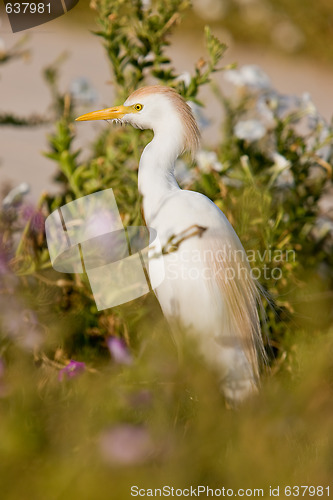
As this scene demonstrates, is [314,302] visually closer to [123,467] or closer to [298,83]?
[123,467]

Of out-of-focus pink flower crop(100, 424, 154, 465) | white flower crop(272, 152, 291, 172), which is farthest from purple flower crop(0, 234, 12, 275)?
white flower crop(272, 152, 291, 172)

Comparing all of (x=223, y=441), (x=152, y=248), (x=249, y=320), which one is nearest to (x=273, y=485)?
(x=223, y=441)

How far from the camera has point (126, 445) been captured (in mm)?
515

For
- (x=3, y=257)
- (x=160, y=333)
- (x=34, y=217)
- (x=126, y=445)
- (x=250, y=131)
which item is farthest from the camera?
(x=250, y=131)

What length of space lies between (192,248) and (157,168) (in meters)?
0.18

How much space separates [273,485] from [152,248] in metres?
0.69

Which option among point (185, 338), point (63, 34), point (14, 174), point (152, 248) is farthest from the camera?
point (63, 34)

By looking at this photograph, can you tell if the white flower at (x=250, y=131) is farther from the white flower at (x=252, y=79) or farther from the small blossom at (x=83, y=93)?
the small blossom at (x=83, y=93)

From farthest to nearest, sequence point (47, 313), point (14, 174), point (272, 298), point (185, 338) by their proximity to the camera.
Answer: point (14, 174) < point (272, 298) < point (47, 313) < point (185, 338)

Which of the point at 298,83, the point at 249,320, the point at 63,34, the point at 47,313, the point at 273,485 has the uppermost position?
the point at 273,485

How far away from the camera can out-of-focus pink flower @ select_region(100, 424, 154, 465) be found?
0.50 meters

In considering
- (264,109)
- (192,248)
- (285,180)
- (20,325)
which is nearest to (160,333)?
(20,325)

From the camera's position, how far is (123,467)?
1.65 feet

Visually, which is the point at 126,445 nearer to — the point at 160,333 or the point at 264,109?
the point at 160,333
